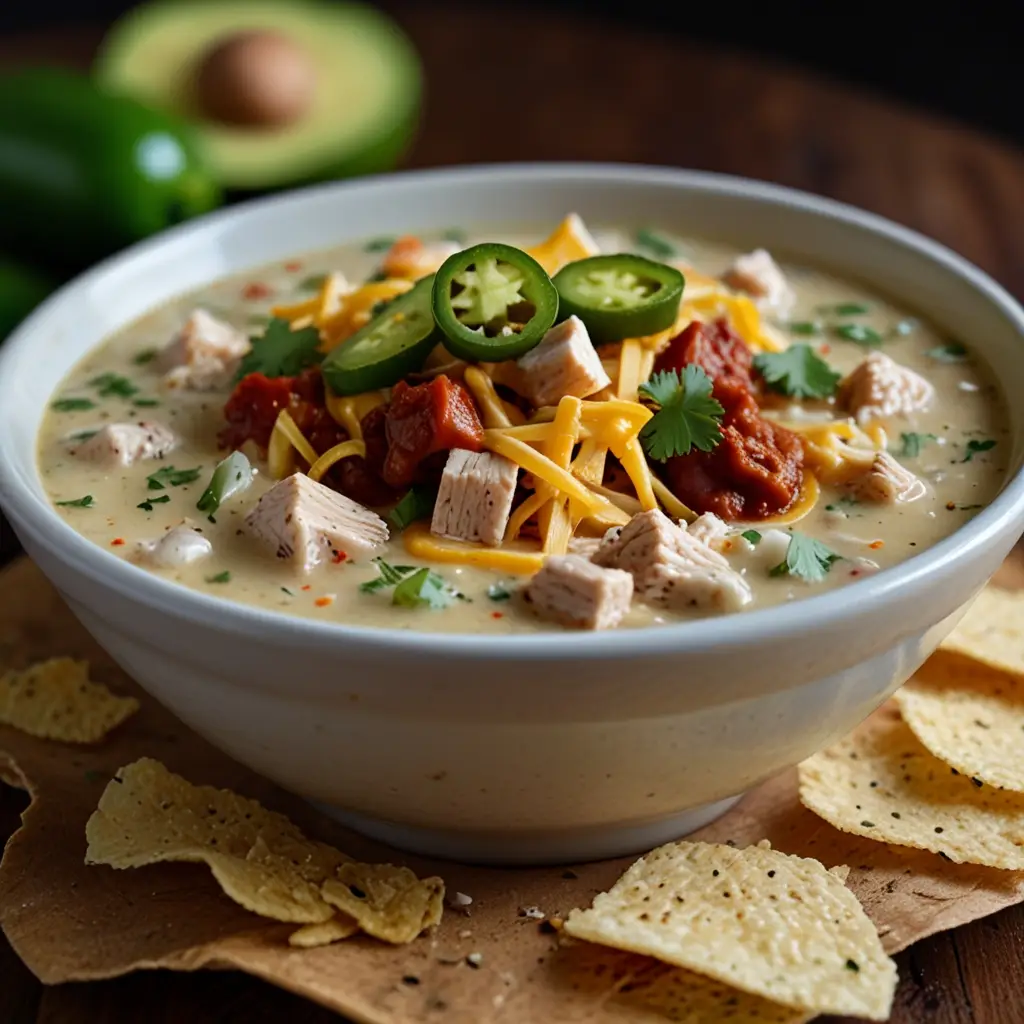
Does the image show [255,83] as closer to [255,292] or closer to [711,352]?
[255,292]

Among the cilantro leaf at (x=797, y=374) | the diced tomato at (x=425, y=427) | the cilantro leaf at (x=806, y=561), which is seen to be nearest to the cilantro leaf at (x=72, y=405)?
the diced tomato at (x=425, y=427)

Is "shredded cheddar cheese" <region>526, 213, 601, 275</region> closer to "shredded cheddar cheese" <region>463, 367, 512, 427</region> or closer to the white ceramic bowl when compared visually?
"shredded cheddar cheese" <region>463, 367, 512, 427</region>

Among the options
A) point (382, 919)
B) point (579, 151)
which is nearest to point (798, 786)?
point (382, 919)

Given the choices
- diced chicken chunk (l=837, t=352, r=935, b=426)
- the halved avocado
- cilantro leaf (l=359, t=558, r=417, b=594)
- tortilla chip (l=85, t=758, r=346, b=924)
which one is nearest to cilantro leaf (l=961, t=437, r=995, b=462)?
diced chicken chunk (l=837, t=352, r=935, b=426)

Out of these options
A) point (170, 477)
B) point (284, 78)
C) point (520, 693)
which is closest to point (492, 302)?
point (170, 477)

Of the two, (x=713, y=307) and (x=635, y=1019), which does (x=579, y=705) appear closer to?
(x=635, y=1019)

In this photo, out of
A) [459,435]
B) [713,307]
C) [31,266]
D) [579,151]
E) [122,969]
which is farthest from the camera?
[579,151]
